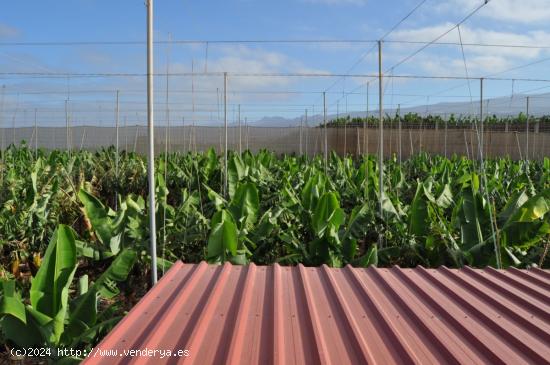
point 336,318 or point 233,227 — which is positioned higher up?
point 233,227

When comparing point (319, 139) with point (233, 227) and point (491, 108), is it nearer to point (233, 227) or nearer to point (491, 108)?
point (491, 108)

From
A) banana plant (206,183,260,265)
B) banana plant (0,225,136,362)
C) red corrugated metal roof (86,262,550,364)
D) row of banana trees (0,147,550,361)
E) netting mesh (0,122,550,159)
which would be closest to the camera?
red corrugated metal roof (86,262,550,364)

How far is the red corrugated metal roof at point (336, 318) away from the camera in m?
2.02

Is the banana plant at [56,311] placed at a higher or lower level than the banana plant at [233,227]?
lower

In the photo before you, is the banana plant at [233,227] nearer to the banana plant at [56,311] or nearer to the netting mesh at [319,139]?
the banana plant at [56,311]

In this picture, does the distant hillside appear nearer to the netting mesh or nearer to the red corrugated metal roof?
the netting mesh

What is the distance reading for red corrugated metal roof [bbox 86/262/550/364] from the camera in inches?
79.4

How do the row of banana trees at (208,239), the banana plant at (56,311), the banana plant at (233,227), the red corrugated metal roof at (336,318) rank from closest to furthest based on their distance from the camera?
the red corrugated metal roof at (336,318), the banana plant at (56,311), the row of banana trees at (208,239), the banana plant at (233,227)

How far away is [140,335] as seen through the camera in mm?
2166

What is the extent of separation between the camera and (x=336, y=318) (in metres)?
2.41

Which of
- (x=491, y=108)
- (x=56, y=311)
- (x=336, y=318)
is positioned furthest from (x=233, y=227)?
(x=491, y=108)

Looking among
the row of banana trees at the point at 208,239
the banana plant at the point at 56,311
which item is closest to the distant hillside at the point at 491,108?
the row of banana trees at the point at 208,239

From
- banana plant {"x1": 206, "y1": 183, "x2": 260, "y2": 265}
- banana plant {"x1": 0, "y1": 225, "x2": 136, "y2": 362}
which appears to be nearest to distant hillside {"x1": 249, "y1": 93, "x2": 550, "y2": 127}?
banana plant {"x1": 206, "y1": 183, "x2": 260, "y2": 265}

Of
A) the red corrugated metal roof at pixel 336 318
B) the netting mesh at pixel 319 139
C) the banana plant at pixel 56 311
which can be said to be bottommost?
the banana plant at pixel 56 311
